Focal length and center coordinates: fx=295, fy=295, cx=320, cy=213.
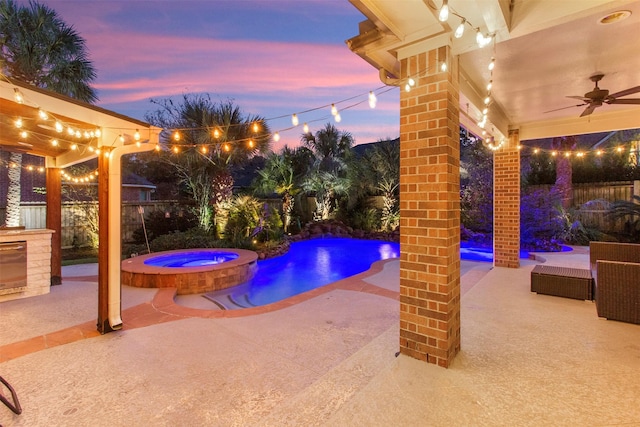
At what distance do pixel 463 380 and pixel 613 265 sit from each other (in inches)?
101

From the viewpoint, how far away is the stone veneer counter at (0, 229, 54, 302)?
4.49 metres

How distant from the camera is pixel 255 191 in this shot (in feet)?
43.0

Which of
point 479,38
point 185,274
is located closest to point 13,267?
point 185,274

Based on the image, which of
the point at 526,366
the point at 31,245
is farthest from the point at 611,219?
the point at 31,245

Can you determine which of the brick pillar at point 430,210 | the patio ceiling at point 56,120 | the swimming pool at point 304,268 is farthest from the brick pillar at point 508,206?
the patio ceiling at point 56,120

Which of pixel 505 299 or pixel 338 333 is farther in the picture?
pixel 505 299

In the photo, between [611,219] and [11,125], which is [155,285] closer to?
[11,125]

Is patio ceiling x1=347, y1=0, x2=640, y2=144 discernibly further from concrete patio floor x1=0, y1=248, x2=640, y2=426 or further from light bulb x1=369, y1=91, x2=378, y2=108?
concrete patio floor x1=0, y1=248, x2=640, y2=426

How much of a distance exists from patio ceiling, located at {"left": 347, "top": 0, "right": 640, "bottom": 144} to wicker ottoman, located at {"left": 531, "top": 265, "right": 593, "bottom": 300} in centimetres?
250

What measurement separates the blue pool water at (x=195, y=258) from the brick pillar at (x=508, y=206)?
604cm

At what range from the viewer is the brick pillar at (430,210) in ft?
7.48

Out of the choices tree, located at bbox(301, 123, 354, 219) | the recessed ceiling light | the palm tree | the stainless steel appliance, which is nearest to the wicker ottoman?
the recessed ceiling light

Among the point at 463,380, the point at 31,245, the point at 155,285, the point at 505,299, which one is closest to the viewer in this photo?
the point at 463,380

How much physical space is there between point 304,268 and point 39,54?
884 cm
